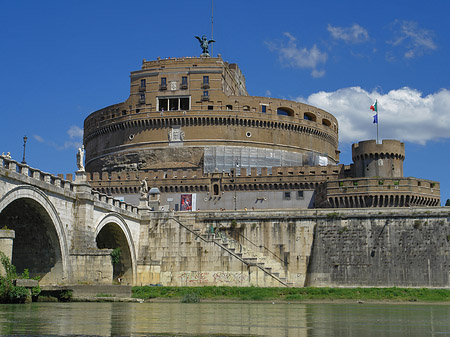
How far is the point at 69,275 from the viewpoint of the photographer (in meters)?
38.8

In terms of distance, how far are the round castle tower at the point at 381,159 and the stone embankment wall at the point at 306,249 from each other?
40.3ft

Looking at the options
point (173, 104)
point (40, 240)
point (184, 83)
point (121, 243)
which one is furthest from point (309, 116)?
point (40, 240)

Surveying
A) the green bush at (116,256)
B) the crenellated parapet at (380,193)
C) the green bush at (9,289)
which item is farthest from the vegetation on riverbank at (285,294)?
the crenellated parapet at (380,193)

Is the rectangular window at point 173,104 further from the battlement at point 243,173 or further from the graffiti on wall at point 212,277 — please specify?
the graffiti on wall at point 212,277

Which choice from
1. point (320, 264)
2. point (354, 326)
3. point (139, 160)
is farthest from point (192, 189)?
point (354, 326)

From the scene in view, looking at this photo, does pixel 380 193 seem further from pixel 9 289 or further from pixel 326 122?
pixel 9 289

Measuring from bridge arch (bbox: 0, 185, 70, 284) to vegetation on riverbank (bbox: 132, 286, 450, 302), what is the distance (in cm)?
508

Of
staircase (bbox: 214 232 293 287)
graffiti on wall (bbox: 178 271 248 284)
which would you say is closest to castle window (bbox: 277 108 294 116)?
staircase (bbox: 214 232 293 287)

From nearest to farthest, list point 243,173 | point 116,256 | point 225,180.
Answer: point 116,256 < point 225,180 < point 243,173

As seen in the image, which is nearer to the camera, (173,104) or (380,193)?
(380,193)

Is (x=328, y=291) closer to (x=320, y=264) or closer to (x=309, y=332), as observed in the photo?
(x=320, y=264)

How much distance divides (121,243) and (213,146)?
28809mm

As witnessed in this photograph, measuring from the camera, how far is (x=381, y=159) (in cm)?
6331

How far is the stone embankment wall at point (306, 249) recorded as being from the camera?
48594mm
